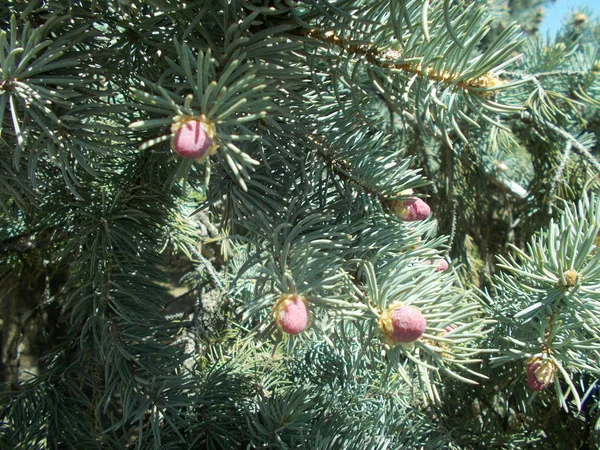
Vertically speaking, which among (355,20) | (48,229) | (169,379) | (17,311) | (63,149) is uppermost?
(355,20)

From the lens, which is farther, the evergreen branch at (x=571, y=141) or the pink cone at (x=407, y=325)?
the evergreen branch at (x=571, y=141)

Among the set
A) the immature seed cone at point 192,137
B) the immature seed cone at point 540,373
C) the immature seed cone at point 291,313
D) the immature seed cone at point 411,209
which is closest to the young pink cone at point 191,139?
the immature seed cone at point 192,137

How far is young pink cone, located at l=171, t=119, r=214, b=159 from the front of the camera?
1.03ft

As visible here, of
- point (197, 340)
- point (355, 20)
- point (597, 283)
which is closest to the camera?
point (355, 20)

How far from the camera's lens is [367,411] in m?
0.67

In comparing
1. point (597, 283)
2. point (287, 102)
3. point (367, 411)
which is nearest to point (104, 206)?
point (287, 102)

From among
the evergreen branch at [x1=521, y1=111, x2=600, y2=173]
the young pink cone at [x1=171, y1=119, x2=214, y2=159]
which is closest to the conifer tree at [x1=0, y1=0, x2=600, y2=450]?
the young pink cone at [x1=171, y1=119, x2=214, y2=159]

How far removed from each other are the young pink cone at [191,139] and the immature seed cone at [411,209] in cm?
24

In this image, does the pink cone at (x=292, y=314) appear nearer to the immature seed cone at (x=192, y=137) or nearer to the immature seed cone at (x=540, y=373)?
the immature seed cone at (x=192, y=137)

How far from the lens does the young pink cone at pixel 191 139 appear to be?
0.31 m

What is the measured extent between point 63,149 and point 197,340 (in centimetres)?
51

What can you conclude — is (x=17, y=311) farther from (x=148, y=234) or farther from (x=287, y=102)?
(x=287, y=102)

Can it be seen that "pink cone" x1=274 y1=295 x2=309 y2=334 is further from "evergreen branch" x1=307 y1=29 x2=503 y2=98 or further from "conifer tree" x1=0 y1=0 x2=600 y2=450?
"evergreen branch" x1=307 y1=29 x2=503 y2=98

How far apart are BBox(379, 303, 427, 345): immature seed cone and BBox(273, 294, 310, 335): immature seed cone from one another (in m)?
0.07
